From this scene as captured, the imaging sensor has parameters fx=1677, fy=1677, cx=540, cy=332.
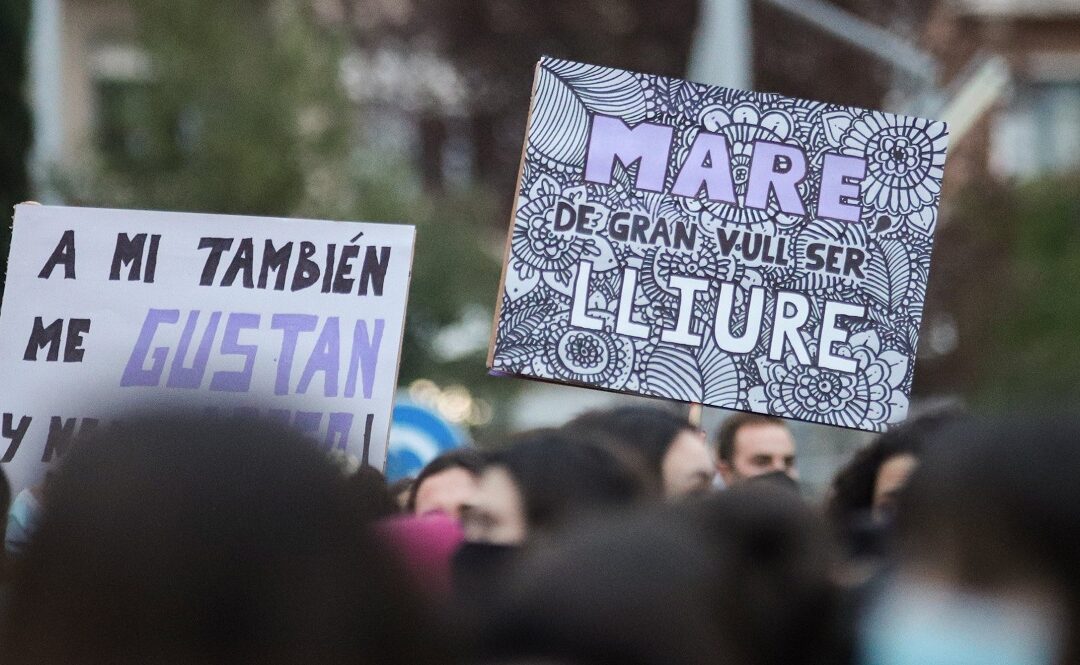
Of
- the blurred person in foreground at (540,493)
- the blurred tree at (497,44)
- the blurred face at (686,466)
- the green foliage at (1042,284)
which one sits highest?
the blurred tree at (497,44)

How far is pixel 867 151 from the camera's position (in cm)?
479

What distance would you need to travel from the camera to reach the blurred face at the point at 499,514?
344 centimetres

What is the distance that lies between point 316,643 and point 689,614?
0.63 meters

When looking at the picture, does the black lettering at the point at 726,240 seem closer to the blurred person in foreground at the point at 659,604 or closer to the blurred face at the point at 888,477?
the blurred face at the point at 888,477

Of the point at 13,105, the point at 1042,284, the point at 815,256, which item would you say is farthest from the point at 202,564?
the point at 1042,284

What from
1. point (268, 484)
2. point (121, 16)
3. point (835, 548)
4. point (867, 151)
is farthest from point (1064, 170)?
point (268, 484)

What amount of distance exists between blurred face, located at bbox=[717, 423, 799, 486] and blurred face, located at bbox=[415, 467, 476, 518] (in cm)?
92

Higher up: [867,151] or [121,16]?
[121,16]

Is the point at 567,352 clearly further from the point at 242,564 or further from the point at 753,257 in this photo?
the point at 242,564

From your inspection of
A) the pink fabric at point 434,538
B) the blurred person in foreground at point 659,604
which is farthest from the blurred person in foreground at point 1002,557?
the pink fabric at point 434,538

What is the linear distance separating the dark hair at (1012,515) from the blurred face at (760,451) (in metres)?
3.17

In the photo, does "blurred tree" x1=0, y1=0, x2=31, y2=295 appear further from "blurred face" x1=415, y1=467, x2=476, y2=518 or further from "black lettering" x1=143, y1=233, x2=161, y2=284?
"blurred face" x1=415, y1=467, x2=476, y2=518

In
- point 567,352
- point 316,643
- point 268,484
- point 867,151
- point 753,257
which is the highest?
point 867,151

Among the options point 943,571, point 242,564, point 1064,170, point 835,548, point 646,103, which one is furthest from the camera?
point 1064,170
